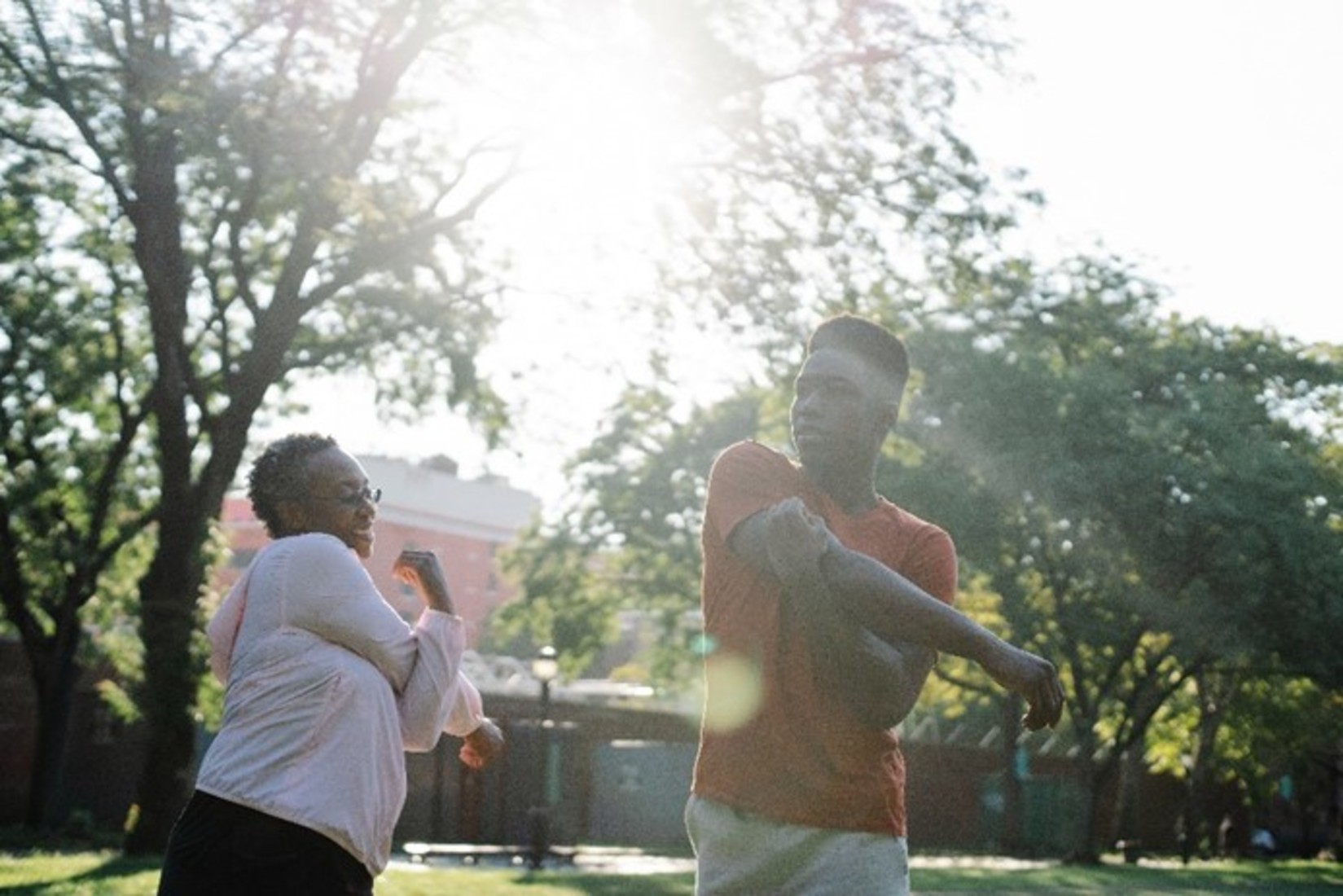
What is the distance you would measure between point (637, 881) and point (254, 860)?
63.8ft

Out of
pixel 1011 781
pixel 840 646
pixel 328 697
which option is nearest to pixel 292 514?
pixel 328 697

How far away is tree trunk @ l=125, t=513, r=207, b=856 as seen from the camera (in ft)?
68.5

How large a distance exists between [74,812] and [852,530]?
2895 centimetres

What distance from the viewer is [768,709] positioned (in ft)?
11.3

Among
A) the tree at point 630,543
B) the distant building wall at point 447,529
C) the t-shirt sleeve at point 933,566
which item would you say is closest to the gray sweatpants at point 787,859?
the t-shirt sleeve at point 933,566

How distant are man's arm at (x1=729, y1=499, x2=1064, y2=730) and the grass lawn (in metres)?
13.7

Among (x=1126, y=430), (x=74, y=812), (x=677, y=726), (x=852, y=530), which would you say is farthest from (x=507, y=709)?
(x=852, y=530)

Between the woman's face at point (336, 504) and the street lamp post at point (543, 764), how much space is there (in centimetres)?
2080

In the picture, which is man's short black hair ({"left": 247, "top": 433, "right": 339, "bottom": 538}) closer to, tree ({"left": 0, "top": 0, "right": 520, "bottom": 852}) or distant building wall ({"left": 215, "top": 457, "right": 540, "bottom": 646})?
tree ({"left": 0, "top": 0, "right": 520, "bottom": 852})

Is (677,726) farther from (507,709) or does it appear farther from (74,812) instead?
(74,812)

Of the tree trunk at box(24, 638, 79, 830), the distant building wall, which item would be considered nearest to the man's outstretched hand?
the tree trunk at box(24, 638, 79, 830)

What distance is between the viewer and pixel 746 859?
11.4 feet

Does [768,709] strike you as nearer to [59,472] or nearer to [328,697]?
[328,697]

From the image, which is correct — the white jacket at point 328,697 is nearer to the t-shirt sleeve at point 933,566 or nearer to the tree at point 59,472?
Answer: the t-shirt sleeve at point 933,566
